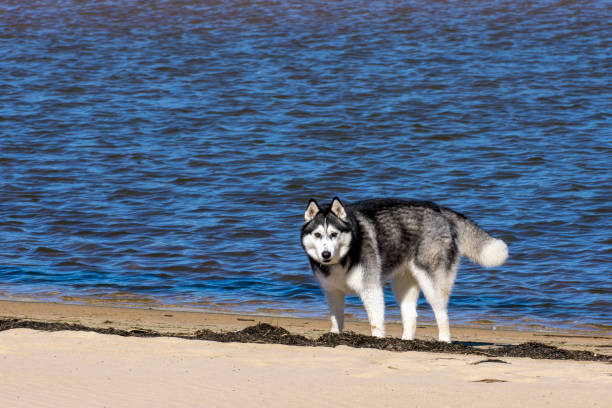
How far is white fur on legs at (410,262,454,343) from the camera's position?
859 cm

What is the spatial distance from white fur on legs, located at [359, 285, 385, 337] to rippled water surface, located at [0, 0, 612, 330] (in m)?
1.92

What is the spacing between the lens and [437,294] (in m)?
8.62

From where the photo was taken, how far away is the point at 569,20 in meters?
28.9

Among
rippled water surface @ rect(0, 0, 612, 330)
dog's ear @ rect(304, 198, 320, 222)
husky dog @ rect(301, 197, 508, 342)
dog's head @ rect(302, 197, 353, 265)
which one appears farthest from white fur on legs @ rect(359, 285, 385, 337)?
rippled water surface @ rect(0, 0, 612, 330)

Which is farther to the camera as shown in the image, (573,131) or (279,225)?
(573,131)

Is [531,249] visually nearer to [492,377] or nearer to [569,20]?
[492,377]

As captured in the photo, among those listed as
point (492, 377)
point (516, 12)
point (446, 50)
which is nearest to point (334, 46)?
point (446, 50)

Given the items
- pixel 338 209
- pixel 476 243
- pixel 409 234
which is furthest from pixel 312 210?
pixel 476 243

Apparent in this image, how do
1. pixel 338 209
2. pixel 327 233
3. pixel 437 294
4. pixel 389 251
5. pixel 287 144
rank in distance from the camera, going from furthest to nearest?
pixel 287 144, pixel 437 294, pixel 389 251, pixel 338 209, pixel 327 233

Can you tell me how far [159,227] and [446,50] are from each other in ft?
46.5

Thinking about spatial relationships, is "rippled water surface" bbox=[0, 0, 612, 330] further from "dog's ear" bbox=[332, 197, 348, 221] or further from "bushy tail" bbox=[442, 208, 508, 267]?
"dog's ear" bbox=[332, 197, 348, 221]

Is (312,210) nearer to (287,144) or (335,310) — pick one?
(335,310)

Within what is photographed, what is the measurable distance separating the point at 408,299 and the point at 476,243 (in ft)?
2.50

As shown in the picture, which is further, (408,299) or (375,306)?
(408,299)
